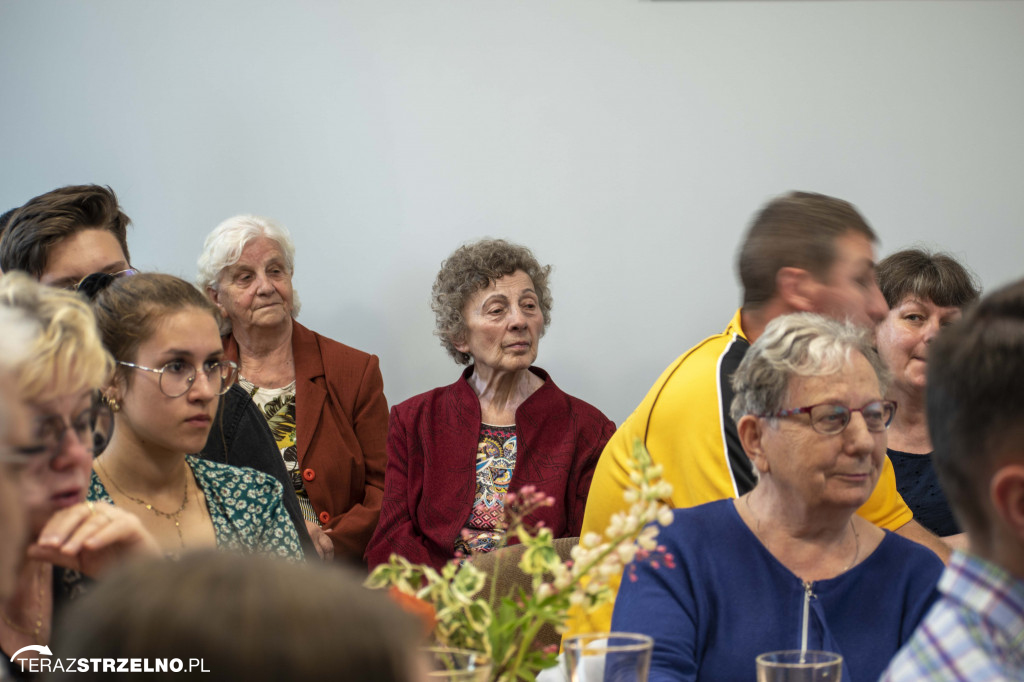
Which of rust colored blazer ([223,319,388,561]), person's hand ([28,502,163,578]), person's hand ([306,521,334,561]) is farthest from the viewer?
rust colored blazer ([223,319,388,561])

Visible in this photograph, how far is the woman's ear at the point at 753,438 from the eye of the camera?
5.60 feet

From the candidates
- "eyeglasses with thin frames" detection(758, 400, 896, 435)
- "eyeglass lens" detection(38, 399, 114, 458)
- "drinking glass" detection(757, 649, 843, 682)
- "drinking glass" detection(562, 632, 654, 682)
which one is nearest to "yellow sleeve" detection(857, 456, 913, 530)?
"eyeglasses with thin frames" detection(758, 400, 896, 435)

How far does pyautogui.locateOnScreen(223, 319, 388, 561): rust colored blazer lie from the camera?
319cm

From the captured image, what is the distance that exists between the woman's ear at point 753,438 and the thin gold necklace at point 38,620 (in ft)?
3.83

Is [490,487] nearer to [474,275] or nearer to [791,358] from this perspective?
[474,275]

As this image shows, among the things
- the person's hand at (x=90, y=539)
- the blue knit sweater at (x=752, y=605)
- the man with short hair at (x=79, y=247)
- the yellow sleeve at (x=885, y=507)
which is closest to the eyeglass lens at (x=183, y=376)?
the man with short hair at (x=79, y=247)

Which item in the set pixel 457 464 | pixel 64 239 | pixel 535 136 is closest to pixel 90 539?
pixel 64 239

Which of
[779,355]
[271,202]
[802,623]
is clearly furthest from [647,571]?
[271,202]

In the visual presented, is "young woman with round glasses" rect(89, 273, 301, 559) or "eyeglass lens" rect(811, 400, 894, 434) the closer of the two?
"eyeglass lens" rect(811, 400, 894, 434)

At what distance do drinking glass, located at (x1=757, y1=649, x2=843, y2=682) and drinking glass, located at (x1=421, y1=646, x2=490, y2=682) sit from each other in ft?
1.16

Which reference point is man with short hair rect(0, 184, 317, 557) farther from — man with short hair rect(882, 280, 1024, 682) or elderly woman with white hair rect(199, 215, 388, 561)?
man with short hair rect(882, 280, 1024, 682)

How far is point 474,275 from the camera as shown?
347 cm

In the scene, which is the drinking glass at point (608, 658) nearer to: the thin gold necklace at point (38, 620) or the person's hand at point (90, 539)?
the person's hand at point (90, 539)

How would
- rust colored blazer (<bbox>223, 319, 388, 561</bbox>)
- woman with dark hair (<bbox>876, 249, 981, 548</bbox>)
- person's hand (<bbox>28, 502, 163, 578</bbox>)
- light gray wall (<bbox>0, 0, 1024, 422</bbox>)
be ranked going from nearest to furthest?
person's hand (<bbox>28, 502, 163, 578</bbox>)
woman with dark hair (<bbox>876, 249, 981, 548</bbox>)
rust colored blazer (<bbox>223, 319, 388, 561</bbox>)
light gray wall (<bbox>0, 0, 1024, 422</bbox>)
